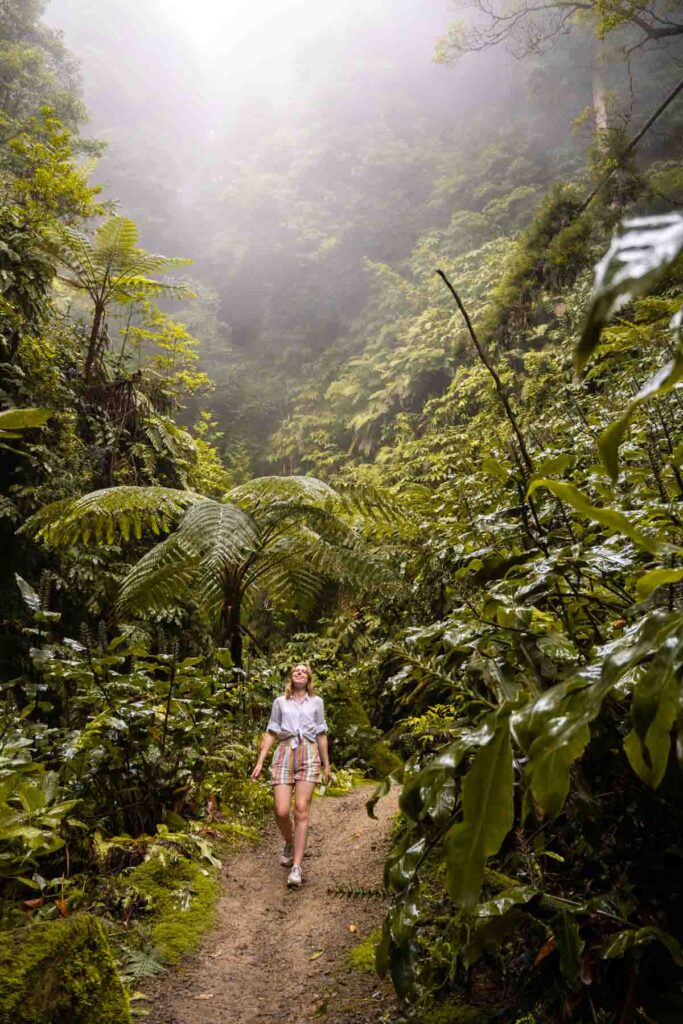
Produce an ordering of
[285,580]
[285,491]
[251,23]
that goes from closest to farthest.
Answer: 1. [285,491]
2. [285,580]
3. [251,23]

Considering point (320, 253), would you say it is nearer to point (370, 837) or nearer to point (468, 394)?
point (468, 394)

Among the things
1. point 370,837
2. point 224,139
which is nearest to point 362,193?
point 224,139

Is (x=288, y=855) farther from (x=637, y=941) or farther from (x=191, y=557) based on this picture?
(x=637, y=941)

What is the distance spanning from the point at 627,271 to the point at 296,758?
3.96 metres

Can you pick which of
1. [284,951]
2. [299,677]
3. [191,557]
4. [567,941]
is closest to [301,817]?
[299,677]

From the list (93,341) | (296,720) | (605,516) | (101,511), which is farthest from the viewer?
(93,341)

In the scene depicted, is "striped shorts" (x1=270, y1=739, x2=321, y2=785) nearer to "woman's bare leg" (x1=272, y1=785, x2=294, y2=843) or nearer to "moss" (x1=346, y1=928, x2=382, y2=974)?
"woman's bare leg" (x1=272, y1=785, x2=294, y2=843)

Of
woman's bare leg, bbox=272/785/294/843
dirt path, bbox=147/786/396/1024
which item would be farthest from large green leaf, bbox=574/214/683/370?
woman's bare leg, bbox=272/785/294/843

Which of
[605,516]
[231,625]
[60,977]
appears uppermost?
[605,516]

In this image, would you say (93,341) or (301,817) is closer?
(301,817)

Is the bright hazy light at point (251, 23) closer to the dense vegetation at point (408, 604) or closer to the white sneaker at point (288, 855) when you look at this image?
the dense vegetation at point (408, 604)

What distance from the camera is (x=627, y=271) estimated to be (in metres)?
0.37

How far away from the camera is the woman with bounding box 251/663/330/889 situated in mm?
3672

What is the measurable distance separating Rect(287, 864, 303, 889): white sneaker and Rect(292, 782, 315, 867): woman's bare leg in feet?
0.11
